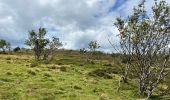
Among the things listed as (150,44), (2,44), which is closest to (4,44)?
(2,44)

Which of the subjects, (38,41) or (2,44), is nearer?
(38,41)

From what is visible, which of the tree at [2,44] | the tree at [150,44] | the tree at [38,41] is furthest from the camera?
the tree at [2,44]

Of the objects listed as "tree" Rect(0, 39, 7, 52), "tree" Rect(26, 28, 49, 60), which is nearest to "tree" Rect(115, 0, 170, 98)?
"tree" Rect(26, 28, 49, 60)

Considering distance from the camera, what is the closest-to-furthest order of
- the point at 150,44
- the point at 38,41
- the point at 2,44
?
the point at 150,44, the point at 38,41, the point at 2,44

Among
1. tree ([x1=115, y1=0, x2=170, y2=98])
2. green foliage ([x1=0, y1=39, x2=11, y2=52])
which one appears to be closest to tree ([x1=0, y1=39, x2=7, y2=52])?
green foliage ([x1=0, y1=39, x2=11, y2=52])


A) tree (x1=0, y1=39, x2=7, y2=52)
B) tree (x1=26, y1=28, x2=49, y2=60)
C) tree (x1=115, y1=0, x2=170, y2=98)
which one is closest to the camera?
tree (x1=115, y1=0, x2=170, y2=98)

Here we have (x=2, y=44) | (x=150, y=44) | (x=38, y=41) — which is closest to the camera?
(x=150, y=44)

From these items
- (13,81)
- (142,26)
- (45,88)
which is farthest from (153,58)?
(13,81)

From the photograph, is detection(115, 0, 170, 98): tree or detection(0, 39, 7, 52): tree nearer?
detection(115, 0, 170, 98): tree

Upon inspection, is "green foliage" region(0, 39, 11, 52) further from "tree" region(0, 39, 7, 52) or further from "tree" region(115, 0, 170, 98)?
"tree" region(115, 0, 170, 98)

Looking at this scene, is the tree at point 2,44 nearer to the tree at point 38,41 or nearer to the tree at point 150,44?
the tree at point 38,41

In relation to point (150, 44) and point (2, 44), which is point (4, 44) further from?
point (150, 44)

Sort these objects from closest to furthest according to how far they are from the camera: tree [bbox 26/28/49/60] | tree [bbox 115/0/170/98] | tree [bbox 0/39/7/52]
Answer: tree [bbox 115/0/170/98] < tree [bbox 26/28/49/60] < tree [bbox 0/39/7/52]

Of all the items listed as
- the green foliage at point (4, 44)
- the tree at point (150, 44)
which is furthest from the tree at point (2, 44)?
the tree at point (150, 44)
